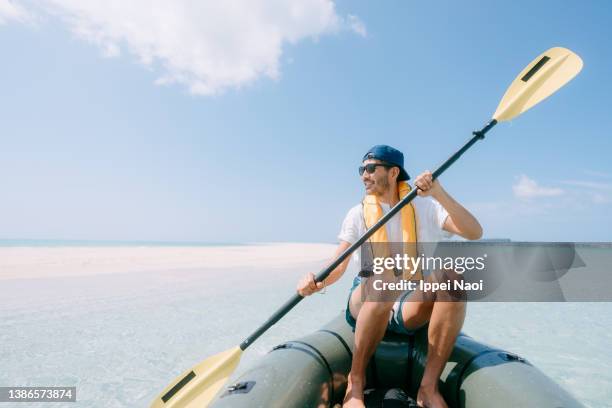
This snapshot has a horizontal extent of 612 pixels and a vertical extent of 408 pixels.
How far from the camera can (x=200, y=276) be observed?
11.1 metres

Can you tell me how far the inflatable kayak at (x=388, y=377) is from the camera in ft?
5.54

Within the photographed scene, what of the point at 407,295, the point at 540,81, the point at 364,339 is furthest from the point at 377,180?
the point at 540,81

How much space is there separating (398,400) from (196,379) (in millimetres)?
1465

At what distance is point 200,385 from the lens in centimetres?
254

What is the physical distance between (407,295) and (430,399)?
21.2 inches

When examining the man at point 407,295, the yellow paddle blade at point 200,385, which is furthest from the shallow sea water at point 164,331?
the man at point 407,295

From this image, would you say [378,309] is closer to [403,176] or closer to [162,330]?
[403,176]

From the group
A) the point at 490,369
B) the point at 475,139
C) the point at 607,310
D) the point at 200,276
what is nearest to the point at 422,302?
the point at 490,369

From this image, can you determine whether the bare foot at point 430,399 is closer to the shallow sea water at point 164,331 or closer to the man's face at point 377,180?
Answer: the man's face at point 377,180

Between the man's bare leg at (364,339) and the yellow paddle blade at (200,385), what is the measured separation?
953mm

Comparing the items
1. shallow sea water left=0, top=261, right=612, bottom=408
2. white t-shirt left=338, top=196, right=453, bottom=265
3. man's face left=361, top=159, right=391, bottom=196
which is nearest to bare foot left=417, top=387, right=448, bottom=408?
white t-shirt left=338, top=196, right=453, bottom=265

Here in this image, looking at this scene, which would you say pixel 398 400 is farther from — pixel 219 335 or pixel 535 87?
pixel 219 335

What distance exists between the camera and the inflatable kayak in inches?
66.5

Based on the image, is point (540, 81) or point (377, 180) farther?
point (540, 81)
